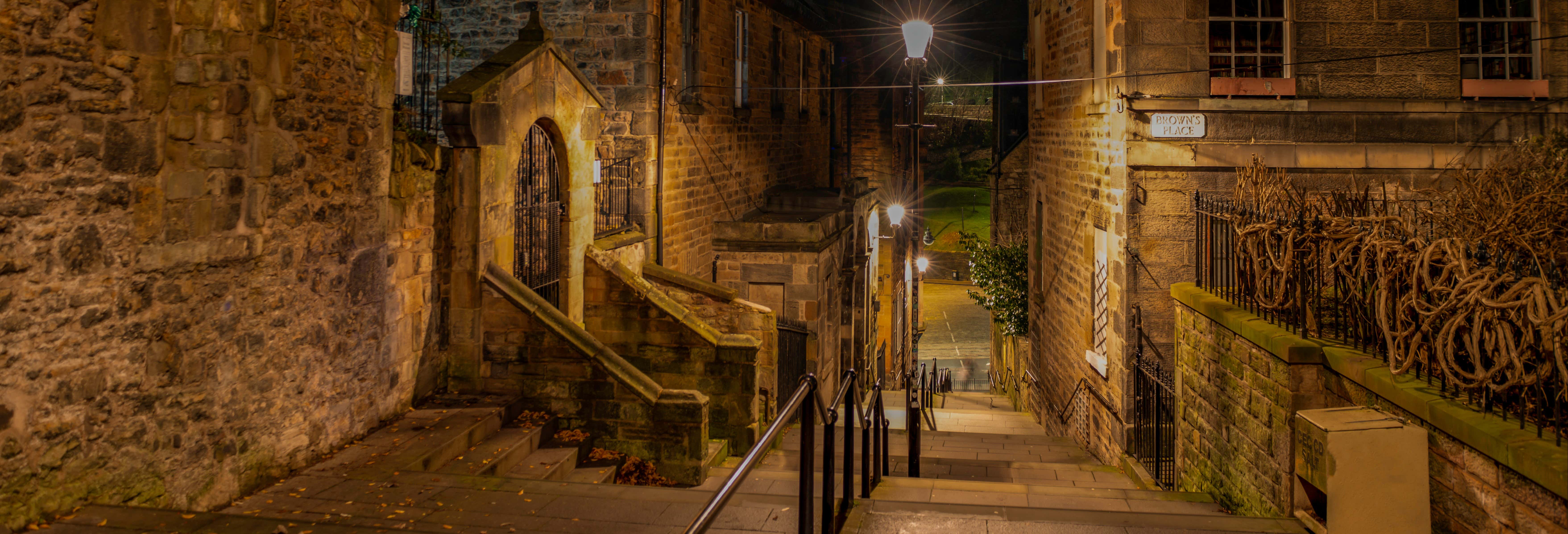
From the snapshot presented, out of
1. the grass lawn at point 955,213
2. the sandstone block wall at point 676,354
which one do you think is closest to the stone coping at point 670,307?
the sandstone block wall at point 676,354

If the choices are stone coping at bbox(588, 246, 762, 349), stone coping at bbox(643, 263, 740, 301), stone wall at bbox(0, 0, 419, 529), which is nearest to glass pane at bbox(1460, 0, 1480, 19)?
stone coping at bbox(588, 246, 762, 349)

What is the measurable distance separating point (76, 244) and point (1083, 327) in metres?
10.0

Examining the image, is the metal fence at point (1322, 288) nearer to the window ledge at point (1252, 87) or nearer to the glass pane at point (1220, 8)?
the window ledge at point (1252, 87)

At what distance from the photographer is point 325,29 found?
20.4 feet

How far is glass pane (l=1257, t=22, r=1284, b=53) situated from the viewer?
9883 millimetres

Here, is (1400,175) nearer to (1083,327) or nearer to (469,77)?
(1083,327)

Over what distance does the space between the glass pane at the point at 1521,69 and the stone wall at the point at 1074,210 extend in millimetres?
3736

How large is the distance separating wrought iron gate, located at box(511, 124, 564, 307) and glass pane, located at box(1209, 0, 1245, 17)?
21.3 ft

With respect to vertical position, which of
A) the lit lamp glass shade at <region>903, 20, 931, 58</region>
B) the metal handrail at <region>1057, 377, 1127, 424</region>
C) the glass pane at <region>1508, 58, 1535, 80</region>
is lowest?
the metal handrail at <region>1057, 377, 1127, 424</region>

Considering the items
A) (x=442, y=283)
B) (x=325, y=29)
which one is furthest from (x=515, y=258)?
(x=325, y=29)

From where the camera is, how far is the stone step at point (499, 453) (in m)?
6.50

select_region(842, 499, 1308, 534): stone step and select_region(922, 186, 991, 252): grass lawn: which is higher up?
select_region(922, 186, 991, 252): grass lawn

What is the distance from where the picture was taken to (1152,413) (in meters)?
9.55

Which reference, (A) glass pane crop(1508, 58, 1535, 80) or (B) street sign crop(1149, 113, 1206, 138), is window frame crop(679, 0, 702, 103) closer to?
(B) street sign crop(1149, 113, 1206, 138)
